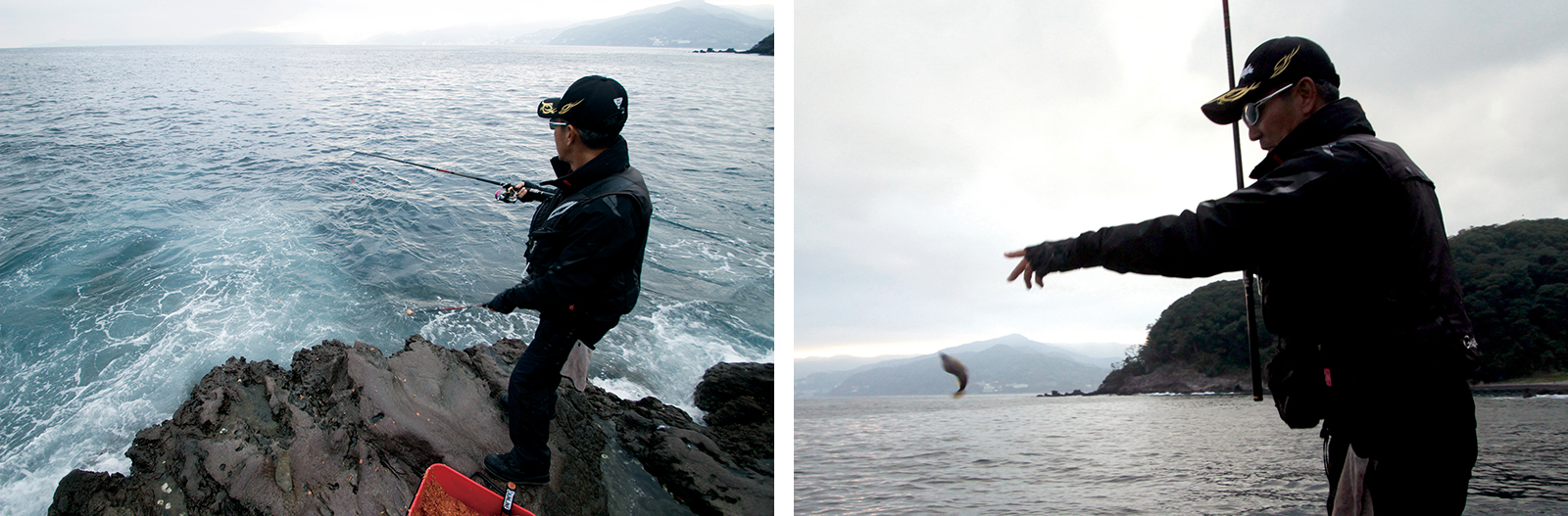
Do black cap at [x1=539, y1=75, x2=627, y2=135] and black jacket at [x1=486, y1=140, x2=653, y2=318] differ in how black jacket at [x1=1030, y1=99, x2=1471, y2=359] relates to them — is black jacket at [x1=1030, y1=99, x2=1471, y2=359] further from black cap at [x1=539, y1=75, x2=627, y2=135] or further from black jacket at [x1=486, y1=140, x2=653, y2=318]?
black cap at [x1=539, y1=75, x2=627, y2=135]

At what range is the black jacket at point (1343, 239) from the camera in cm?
82

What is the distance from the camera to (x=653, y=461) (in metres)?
2.54

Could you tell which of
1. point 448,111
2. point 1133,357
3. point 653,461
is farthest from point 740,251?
point 1133,357

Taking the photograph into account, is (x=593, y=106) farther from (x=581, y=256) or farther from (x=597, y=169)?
(x=581, y=256)

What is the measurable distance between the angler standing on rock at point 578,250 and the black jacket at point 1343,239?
3.96 ft

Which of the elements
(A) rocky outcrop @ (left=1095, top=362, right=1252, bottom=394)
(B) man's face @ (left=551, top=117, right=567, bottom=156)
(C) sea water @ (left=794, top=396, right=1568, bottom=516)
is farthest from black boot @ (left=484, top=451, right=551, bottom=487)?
(A) rocky outcrop @ (left=1095, top=362, right=1252, bottom=394)

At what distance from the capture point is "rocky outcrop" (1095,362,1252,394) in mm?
20266

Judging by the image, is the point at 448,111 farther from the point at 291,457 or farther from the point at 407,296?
the point at 291,457

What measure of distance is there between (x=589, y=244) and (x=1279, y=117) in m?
1.46

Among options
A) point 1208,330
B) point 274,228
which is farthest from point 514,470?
point 1208,330

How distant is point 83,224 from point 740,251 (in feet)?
10.3

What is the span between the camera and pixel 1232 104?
109 cm

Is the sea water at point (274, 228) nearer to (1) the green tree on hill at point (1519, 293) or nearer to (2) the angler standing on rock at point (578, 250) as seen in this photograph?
(2) the angler standing on rock at point (578, 250)

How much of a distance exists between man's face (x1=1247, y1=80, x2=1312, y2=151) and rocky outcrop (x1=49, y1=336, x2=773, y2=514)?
6.85 ft
